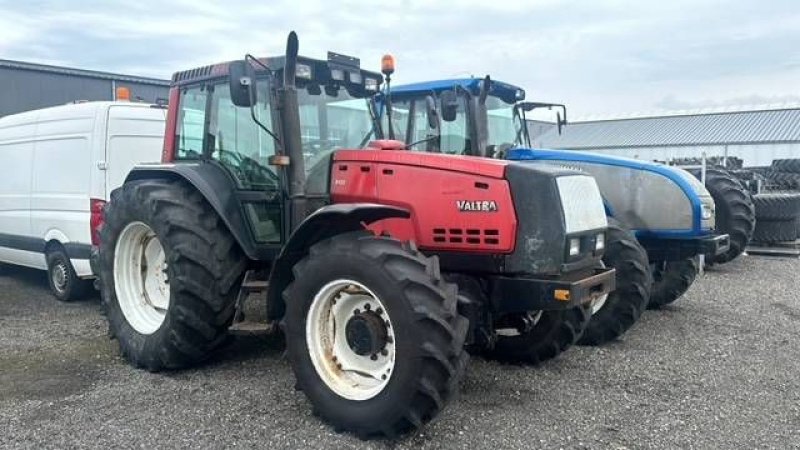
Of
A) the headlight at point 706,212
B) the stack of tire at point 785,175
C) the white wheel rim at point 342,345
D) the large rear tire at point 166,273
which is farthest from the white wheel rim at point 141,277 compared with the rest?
the stack of tire at point 785,175

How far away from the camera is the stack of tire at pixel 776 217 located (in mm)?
11047

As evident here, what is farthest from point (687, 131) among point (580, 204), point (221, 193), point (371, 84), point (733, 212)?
point (221, 193)

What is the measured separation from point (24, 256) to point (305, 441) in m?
6.22

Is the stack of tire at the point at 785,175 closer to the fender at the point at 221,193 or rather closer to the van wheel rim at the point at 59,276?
the fender at the point at 221,193

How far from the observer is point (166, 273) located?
4859mm

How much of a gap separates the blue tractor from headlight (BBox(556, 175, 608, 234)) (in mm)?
937

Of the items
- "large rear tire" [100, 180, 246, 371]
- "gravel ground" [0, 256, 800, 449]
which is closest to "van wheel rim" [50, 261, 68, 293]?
"gravel ground" [0, 256, 800, 449]

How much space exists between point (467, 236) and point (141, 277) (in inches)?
112

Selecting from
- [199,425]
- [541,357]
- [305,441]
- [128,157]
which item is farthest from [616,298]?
[128,157]

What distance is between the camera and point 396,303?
348 cm

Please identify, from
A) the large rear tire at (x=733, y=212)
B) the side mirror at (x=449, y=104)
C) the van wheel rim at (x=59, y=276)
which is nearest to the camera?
the side mirror at (x=449, y=104)

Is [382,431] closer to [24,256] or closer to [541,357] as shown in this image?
[541,357]

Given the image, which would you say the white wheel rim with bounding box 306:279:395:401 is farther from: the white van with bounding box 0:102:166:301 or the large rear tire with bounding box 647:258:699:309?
the large rear tire with bounding box 647:258:699:309

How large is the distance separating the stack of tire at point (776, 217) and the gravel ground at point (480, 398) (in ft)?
17.7
